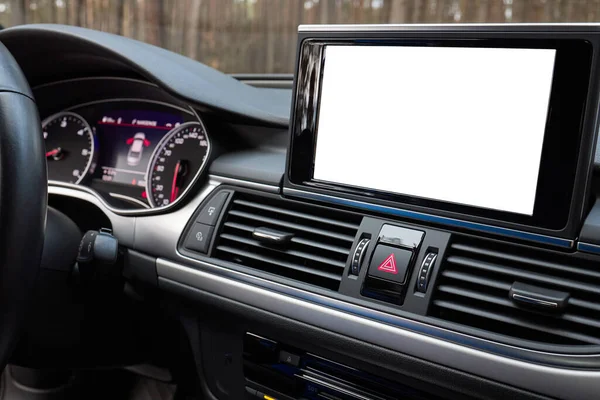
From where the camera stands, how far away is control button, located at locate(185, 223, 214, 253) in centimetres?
134

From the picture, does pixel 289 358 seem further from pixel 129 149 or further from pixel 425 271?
pixel 129 149

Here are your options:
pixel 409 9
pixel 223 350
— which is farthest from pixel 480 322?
pixel 409 9

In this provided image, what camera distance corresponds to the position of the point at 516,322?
959 mm

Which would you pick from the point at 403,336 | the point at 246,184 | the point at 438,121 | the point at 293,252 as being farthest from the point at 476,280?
the point at 246,184

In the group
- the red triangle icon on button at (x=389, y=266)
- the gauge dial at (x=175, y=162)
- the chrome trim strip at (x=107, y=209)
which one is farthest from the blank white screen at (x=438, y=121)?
the chrome trim strip at (x=107, y=209)

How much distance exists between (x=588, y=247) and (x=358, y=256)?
36cm

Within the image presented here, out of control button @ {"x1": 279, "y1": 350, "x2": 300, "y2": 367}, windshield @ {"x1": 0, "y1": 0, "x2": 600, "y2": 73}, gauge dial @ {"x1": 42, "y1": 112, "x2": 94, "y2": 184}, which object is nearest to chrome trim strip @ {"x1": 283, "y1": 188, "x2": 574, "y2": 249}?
control button @ {"x1": 279, "y1": 350, "x2": 300, "y2": 367}

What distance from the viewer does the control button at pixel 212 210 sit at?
135cm

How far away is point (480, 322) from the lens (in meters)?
0.99

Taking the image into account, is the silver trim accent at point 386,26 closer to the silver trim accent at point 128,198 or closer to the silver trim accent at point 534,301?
the silver trim accent at point 534,301

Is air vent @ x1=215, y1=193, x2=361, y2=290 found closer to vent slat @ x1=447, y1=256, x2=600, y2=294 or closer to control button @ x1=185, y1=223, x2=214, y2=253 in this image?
control button @ x1=185, y1=223, x2=214, y2=253

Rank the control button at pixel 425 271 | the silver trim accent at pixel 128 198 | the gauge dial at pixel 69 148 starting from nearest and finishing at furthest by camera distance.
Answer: the control button at pixel 425 271 < the silver trim accent at pixel 128 198 < the gauge dial at pixel 69 148

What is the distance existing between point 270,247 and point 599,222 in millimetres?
572

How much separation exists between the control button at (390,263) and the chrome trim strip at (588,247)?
0.83 feet
